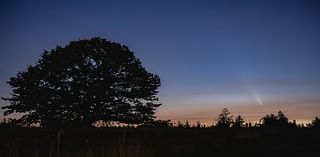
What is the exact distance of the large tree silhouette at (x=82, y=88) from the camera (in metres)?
31.2

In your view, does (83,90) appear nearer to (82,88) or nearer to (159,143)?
(82,88)

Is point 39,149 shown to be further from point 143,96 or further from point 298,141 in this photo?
point 143,96

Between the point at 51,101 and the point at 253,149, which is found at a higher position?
the point at 51,101

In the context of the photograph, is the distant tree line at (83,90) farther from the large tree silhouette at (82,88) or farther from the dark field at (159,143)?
the dark field at (159,143)

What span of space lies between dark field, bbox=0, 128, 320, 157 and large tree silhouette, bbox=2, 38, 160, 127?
19886 millimetres

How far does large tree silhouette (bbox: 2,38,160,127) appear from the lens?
102 ft

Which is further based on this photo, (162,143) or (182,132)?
(182,132)

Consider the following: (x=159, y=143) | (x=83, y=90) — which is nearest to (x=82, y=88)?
(x=83, y=90)

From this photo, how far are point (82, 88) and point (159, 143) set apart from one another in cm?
2169

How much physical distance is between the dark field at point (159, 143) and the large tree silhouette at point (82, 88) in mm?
19886

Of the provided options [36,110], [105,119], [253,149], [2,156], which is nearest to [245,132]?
[253,149]

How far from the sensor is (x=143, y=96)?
108 feet

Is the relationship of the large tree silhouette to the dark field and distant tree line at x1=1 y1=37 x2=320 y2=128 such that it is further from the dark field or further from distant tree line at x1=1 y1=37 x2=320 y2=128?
the dark field

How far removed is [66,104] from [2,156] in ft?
75.0
